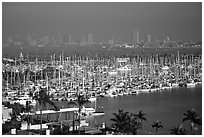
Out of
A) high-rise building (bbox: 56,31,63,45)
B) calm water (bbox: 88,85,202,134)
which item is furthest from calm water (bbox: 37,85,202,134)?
high-rise building (bbox: 56,31,63,45)

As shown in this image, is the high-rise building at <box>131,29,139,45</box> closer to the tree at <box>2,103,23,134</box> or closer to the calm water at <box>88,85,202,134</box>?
the calm water at <box>88,85,202,134</box>

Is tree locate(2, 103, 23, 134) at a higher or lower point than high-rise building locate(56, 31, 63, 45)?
lower

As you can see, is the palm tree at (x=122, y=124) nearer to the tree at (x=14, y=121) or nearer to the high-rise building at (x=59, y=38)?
the tree at (x=14, y=121)

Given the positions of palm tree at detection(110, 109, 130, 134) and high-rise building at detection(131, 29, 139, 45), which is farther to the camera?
high-rise building at detection(131, 29, 139, 45)

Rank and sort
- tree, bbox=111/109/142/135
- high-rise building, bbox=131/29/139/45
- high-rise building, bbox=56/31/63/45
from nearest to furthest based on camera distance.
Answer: tree, bbox=111/109/142/135 → high-rise building, bbox=131/29/139/45 → high-rise building, bbox=56/31/63/45

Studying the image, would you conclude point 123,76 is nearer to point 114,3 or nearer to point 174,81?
point 174,81

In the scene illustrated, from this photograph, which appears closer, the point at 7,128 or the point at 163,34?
the point at 7,128

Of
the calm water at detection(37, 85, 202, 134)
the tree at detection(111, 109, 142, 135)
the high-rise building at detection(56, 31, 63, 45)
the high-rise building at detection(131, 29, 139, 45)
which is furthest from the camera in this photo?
the calm water at detection(37, 85, 202, 134)


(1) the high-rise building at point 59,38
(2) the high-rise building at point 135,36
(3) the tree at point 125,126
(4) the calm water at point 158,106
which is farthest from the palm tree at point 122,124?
(1) the high-rise building at point 59,38

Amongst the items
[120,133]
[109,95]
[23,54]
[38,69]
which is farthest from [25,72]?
[120,133]
